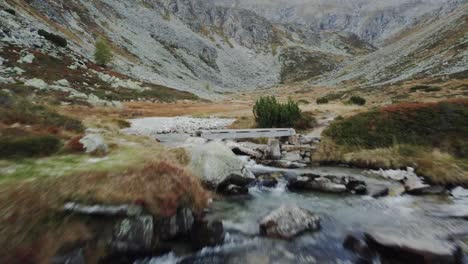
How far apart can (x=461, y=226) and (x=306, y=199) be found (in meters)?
5.19

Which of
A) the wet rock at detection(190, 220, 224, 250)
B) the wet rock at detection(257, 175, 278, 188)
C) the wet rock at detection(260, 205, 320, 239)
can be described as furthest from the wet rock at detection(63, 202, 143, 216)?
the wet rock at detection(257, 175, 278, 188)

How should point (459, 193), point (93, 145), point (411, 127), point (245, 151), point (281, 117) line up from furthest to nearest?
point (281, 117) → point (245, 151) → point (411, 127) → point (459, 193) → point (93, 145)

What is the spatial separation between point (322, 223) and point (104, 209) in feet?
22.5

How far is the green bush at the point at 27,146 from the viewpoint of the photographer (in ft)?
33.2

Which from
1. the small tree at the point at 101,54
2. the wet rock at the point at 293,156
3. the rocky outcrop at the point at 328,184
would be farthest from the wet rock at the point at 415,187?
the small tree at the point at 101,54

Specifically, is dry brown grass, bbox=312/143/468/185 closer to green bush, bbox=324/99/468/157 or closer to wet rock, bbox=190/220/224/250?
green bush, bbox=324/99/468/157

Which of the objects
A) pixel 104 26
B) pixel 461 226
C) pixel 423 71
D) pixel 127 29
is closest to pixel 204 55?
pixel 127 29

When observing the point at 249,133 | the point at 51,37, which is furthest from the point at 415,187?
the point at 51,37

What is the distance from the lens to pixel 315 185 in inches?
551

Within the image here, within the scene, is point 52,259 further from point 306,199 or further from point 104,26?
point 104,26

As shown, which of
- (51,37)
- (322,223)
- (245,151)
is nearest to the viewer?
(322,223)

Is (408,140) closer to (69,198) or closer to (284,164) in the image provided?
(284,164)

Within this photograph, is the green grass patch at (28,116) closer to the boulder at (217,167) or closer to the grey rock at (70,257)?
the boulder at (217,167)

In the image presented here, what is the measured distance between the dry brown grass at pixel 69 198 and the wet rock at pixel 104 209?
162 mm
